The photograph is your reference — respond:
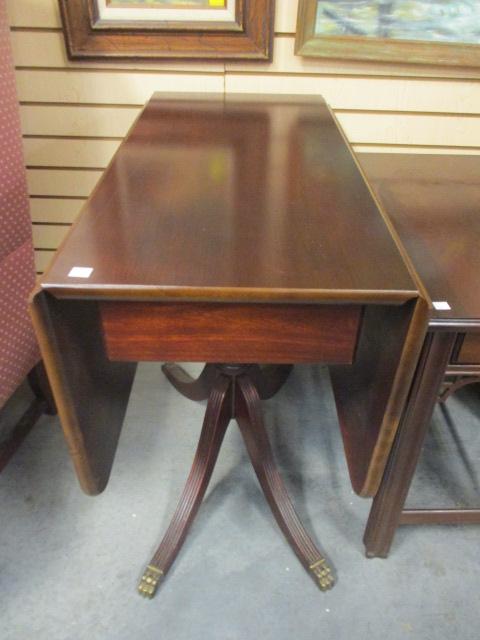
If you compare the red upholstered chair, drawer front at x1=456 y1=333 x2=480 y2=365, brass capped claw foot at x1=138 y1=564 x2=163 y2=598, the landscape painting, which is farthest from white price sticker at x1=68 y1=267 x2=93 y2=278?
the landscape painting

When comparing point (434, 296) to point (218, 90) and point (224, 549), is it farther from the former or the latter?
point (218, 90)

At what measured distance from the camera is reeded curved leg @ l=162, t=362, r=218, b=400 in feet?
4.57

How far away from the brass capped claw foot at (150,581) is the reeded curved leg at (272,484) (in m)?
0.29

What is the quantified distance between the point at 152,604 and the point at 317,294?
821mm

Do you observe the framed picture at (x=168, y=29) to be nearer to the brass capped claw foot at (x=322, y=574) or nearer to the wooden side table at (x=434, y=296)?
the wooden side table at (x=434, y=296)

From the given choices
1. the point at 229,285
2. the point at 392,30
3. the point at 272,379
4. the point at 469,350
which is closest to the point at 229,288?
the point at 229,285

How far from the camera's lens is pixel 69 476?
4.22 ft

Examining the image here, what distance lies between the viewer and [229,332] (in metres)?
0.68

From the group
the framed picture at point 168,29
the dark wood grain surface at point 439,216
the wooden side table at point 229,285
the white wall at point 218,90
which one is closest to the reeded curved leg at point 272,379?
the wooden side table at point 229,285

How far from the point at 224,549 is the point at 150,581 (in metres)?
0.18

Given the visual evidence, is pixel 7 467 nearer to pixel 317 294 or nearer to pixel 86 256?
pixel 86 256

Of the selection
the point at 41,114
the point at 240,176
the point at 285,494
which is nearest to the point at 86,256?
the point at 240,176

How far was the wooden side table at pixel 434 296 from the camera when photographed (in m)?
0.80

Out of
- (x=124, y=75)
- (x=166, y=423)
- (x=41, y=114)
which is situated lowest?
(x=166, y=423)
